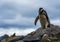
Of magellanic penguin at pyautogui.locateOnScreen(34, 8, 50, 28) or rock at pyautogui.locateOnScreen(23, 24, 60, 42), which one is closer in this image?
rock at pyautogui.locateOnScreen(23, 24, 60, 42)

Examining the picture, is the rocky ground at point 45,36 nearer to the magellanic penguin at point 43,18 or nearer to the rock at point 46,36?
the rock at point 46,36

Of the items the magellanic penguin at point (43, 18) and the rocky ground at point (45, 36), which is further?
the magellanic penguin at point (43, 18)

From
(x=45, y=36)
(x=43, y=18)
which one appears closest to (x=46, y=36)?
(x=45, y=36)

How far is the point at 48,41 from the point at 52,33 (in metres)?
2.32

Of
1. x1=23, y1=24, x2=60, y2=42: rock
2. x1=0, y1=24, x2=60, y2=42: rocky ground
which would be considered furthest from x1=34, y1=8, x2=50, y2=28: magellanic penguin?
x1=23, y1=24, x2=60, y2=42: rock

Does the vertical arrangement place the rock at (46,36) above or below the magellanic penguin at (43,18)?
below

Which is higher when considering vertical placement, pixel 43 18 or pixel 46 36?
pixel 43 18

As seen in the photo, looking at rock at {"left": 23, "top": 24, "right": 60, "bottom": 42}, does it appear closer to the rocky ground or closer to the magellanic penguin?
the rocky ground

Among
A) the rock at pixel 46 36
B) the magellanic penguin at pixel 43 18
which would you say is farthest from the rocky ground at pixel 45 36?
the magellanic penguin at pixel 43 18

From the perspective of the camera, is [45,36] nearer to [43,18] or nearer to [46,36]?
[46,36]

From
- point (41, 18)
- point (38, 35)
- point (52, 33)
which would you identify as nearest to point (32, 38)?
point (38, 35)

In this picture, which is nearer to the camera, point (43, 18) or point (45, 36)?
point (45, 36)

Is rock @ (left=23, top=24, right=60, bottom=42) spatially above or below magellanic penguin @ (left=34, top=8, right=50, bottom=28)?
below

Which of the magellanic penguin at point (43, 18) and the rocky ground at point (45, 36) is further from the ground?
the magellanic penguin at point (43, 18)
